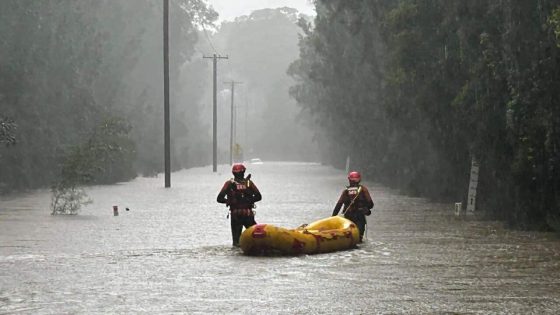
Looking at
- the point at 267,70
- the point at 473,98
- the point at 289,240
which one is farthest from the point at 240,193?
the point at 267,70

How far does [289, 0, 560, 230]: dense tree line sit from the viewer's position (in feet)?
75.2

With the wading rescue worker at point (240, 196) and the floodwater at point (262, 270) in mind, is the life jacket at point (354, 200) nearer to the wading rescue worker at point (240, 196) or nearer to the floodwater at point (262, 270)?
the floodwater at point (262, 270)

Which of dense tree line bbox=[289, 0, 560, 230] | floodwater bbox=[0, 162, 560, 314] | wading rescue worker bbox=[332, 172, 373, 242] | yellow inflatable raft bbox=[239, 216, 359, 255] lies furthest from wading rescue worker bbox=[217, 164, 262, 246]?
dense tree line bbox=[289, 0, 560, 230]

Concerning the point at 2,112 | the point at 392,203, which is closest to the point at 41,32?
the point at 2,112

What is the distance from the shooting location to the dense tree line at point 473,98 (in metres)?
22.9

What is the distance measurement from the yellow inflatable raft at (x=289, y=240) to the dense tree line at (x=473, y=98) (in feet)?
18.8

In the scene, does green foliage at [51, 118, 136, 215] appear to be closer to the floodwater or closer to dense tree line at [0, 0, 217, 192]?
dense tree line at [0, 0, 217, 192]

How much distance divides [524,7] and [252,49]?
16919 cm

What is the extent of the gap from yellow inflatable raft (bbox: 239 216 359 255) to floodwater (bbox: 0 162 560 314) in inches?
11.3

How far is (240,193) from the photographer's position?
62.8 feet

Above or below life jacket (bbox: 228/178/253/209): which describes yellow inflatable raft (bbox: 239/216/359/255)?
below

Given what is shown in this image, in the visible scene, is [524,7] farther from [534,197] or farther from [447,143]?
[447,143]

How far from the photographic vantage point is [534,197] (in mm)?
24406

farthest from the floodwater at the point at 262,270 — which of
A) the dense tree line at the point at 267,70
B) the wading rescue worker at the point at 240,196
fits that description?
the dense tree line at the point at 267,70
